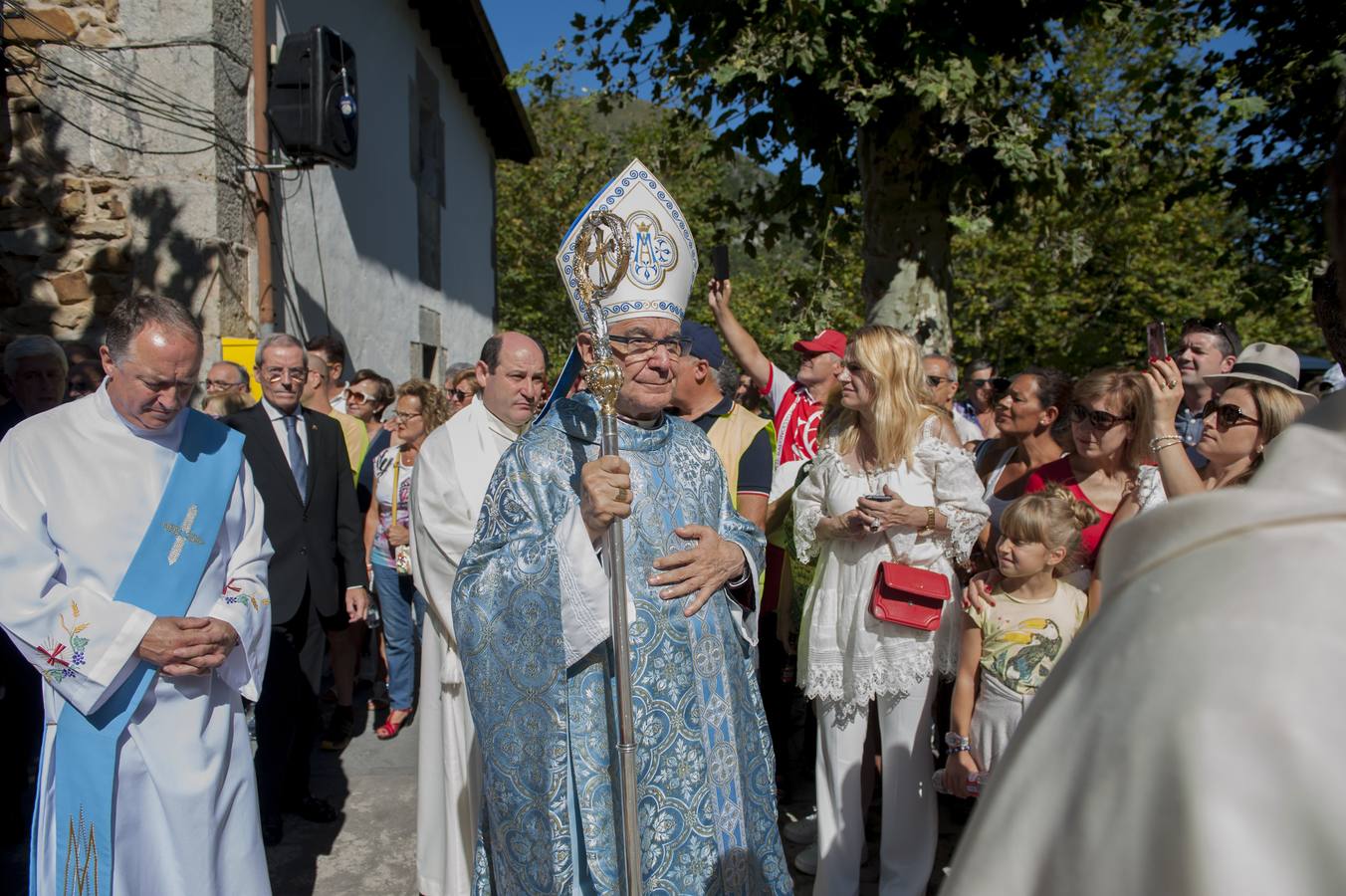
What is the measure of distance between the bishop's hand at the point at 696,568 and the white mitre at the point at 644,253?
2.15 ft

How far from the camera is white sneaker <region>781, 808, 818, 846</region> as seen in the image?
433 cm

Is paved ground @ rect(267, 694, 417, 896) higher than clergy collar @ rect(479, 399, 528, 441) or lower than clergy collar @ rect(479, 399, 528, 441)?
lower

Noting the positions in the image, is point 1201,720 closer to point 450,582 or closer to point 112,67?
point 450,582

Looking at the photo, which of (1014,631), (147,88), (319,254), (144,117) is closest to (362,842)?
(1014,631)

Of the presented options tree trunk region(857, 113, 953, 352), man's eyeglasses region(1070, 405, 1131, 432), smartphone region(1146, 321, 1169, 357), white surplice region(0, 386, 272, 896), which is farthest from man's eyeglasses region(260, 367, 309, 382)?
tree trunk region(857, 113, 953, 352)

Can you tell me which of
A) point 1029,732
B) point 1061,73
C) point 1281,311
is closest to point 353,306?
point 1061,73

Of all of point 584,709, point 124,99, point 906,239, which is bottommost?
point 584,709

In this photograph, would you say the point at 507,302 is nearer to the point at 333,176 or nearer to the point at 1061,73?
the point at 333,176

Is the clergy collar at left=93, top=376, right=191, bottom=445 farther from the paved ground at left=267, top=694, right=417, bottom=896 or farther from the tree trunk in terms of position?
Answer: the tree trunk

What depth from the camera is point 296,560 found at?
15.3 ft

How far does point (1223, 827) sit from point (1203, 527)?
0.21m

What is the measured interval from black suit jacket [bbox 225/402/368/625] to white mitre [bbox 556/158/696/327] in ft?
7.77

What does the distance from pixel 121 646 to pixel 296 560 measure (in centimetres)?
184

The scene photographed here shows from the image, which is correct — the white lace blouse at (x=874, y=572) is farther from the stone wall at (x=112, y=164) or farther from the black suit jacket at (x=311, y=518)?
the stone wall at (x=112, y=164)
